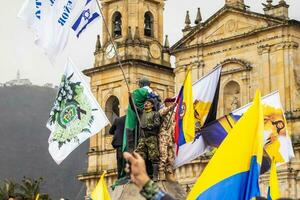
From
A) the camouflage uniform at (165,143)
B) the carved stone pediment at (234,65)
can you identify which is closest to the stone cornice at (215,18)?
the carved stone pediment at (234,65)

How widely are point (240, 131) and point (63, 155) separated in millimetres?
4836

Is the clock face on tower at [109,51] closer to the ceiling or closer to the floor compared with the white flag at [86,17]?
closer to the ceiling

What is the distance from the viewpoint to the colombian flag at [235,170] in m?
6.71

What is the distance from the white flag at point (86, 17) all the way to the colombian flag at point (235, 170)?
16.9 ft

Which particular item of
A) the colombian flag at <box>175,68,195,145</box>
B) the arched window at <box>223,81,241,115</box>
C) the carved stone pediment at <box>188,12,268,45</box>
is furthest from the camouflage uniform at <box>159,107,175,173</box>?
the carved stone pediment at <box>188,12,268,45</box>

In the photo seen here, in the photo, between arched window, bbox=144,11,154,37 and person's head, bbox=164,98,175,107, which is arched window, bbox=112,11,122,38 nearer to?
arched window, bbox=144,11,154,37

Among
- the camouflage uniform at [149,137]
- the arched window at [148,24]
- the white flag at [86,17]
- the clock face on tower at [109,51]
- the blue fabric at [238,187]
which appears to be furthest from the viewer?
the arched window at [148,24]

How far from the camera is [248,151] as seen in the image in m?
6.86

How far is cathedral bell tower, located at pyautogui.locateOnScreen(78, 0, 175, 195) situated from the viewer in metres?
37.6

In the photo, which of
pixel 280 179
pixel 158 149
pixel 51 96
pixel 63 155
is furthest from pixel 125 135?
pixel 51 96

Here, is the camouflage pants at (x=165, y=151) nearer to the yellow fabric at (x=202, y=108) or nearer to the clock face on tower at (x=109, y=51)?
the yellow fabric at (x=202, y=108)

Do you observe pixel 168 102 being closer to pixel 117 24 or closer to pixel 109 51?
pixel 109 51

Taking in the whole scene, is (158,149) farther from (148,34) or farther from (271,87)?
(148,34)

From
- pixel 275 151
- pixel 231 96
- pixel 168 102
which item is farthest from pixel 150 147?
pixel 231 96
